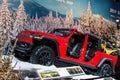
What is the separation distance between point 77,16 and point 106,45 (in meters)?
1.05

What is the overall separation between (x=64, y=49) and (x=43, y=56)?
48cm

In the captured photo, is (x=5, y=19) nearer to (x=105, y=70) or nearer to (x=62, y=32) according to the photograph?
(x=62, y=32)

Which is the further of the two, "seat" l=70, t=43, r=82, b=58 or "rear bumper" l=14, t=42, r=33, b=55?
"seat" l=70, t=43, r=82, b=58

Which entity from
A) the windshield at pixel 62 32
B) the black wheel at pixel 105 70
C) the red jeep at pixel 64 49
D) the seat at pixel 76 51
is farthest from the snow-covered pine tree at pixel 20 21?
the black wheel at pixel 105 70

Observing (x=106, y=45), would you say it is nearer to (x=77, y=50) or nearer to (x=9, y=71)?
(x=77, y=50)

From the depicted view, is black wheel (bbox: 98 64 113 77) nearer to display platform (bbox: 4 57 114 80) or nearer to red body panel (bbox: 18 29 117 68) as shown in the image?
red body panel (bbox: 18 29 117 68)

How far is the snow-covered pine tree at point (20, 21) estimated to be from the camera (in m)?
5.27

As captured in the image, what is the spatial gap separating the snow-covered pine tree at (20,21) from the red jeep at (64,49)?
4.6 inches

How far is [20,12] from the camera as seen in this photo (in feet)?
17.5

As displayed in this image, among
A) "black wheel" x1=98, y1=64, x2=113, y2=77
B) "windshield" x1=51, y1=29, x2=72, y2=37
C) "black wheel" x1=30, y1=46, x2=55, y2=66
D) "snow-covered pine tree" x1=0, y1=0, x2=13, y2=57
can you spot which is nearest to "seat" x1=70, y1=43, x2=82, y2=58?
"windshield" x1=51, y1=29, x2=72, y2=37

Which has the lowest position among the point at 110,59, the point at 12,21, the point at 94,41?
the point at 110,59

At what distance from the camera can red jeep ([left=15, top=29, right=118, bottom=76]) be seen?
5547mm

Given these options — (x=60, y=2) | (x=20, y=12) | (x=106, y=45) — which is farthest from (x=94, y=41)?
(x=20, y=12)

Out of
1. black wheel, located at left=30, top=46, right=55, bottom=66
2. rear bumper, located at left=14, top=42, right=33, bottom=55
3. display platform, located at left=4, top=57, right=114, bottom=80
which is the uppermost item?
rear bumper, located at left=14, top=42, right=33, bottom=55
